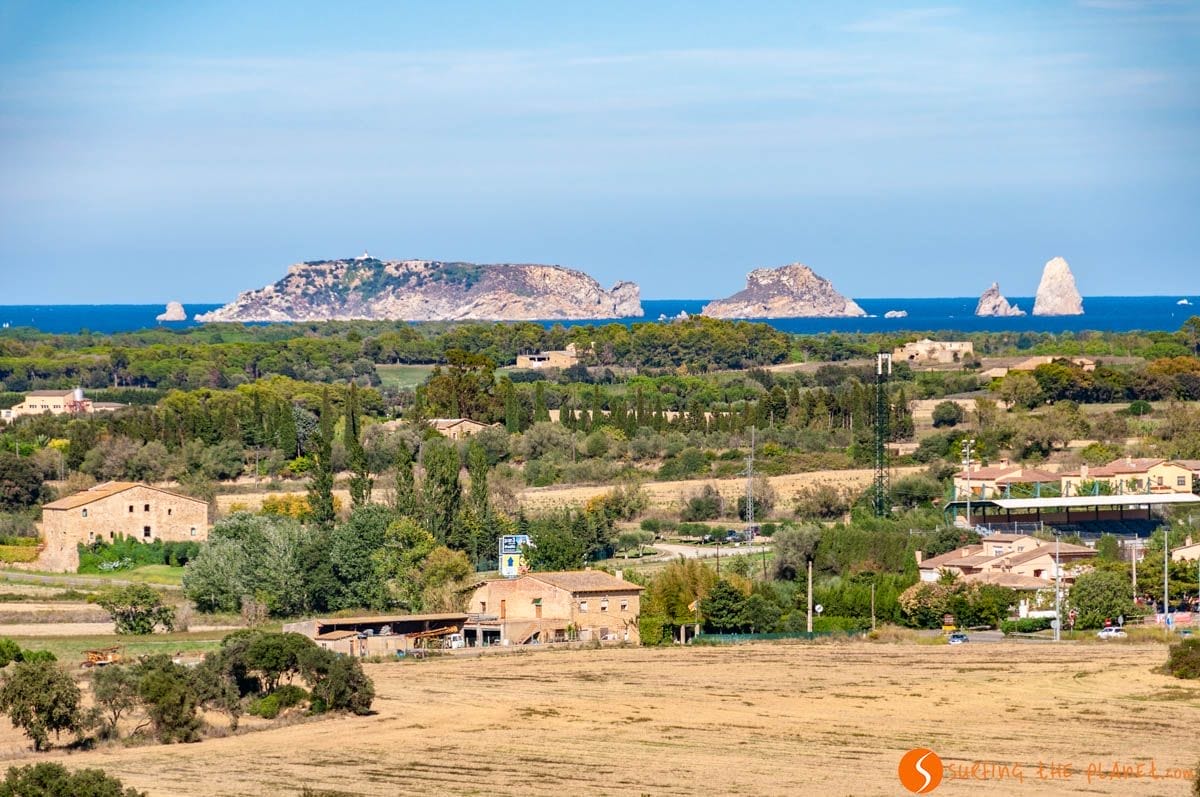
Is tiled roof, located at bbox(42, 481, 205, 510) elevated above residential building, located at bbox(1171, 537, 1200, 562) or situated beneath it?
elevated above

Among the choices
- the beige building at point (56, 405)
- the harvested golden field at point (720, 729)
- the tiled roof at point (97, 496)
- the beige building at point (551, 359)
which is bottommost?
the harvested golden field at point (720, 729)

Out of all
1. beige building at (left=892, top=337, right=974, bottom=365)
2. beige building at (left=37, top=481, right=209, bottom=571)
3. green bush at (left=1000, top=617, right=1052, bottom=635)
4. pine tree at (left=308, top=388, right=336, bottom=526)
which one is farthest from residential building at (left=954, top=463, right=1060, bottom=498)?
beige building at (left=892, top=337, right=974, bottom=365)

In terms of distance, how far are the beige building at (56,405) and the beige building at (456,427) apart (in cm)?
2318

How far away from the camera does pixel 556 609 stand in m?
47.3

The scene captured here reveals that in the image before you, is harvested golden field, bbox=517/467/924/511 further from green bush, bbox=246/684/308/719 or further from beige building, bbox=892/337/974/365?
beige building, bbox=892/337/974/365

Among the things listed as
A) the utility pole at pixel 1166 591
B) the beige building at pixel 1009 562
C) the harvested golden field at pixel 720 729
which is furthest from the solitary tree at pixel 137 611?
the utility pole at pixel 1166 591

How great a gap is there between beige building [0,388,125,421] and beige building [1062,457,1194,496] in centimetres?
5714

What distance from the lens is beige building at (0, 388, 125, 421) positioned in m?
102

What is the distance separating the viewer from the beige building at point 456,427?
277ft

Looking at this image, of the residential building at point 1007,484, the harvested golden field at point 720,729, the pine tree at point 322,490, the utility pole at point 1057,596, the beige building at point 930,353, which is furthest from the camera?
the beige building at point 930,353

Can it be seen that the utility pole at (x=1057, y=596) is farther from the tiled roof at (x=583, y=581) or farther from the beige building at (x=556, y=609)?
the tiled roof at (x=583, y=581)

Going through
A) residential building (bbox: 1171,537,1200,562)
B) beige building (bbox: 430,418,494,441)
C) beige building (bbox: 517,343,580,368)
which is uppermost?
beige building (bbox: 517,343,580,368)

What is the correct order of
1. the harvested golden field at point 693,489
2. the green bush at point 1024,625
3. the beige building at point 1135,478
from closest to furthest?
1. the green bush at point 1024,625
2. the beige building at point 1135,478
3. the harvested golden field at point 693,489

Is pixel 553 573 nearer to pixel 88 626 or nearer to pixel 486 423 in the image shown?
pixel 88 626
